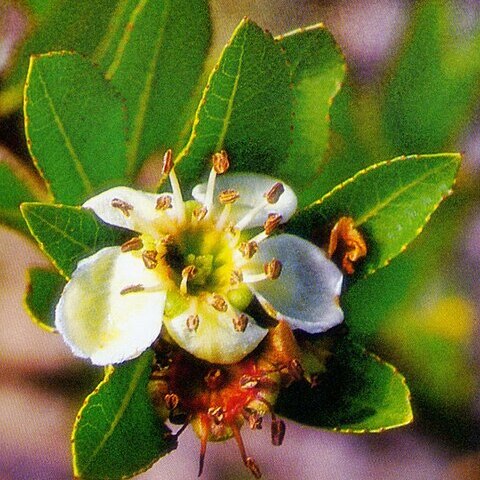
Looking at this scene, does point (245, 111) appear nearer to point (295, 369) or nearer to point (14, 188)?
point (295, 369)

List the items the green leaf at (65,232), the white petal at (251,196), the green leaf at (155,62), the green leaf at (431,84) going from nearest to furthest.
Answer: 1. the green leaf at (65,232)
2. the white petal at (251,196)
3. the green leaf at (155,62)
4. the green leaf at (431,84)

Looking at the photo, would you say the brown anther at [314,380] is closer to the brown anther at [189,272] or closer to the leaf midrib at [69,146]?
the brown anther at [189,272]

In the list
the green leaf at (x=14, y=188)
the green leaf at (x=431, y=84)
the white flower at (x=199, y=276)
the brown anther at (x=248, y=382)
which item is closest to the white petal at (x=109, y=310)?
the white flower at (x=199, y=276)

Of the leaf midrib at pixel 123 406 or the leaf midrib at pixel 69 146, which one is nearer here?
the leaf midrib at pixel 123 406

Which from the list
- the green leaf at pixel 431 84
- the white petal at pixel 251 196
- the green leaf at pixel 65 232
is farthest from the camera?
the green leaf at pixel 431 84

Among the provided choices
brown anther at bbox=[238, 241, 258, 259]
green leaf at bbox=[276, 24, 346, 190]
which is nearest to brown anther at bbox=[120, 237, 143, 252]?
brown anther at bbox=[238, 241, 258, 259]

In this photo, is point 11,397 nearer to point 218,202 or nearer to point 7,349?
point 7,349
